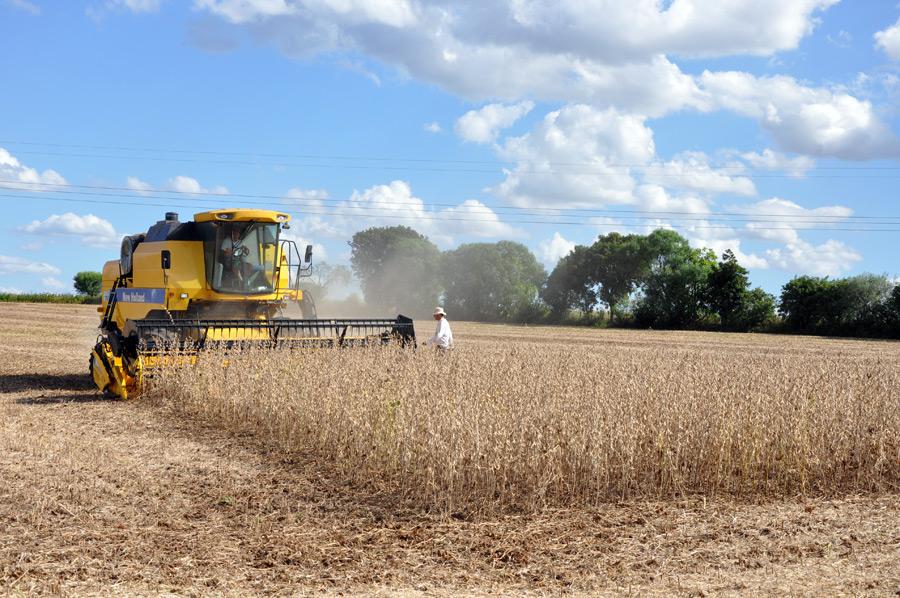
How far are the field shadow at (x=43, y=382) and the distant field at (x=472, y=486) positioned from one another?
3835 mm

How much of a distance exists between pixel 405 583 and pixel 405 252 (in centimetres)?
5841

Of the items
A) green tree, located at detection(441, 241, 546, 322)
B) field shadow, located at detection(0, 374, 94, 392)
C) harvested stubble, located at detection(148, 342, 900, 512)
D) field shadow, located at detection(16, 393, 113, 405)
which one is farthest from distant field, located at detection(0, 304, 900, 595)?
green tree, located at detection(441, 241, 546, 322)

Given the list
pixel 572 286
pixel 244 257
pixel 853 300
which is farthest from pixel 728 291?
pixel 244 257

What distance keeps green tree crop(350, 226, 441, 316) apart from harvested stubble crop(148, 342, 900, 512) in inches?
1870

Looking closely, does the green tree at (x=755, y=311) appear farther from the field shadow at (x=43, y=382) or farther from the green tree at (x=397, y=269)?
the field shadow at (x=43, y=382)

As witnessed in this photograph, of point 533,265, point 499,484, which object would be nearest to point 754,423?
point 499,484

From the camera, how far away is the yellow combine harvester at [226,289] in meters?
14.0

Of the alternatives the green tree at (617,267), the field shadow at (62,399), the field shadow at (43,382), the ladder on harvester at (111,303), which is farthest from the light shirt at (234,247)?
the green tree at (617,267)

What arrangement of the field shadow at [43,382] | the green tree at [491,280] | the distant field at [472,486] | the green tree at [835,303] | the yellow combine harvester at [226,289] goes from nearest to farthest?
the distant field at [472,486] → the yellow combine harvester at [226,289] → the field shadow at [43,382] → the green tree at [835,303] → the green tree at [491,280]

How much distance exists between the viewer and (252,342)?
43.1ft

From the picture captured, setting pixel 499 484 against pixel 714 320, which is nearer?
pixel 499 484

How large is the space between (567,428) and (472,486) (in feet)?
3.46

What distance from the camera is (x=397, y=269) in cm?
6341

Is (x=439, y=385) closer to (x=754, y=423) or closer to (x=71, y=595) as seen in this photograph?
(x=754, y=423)
